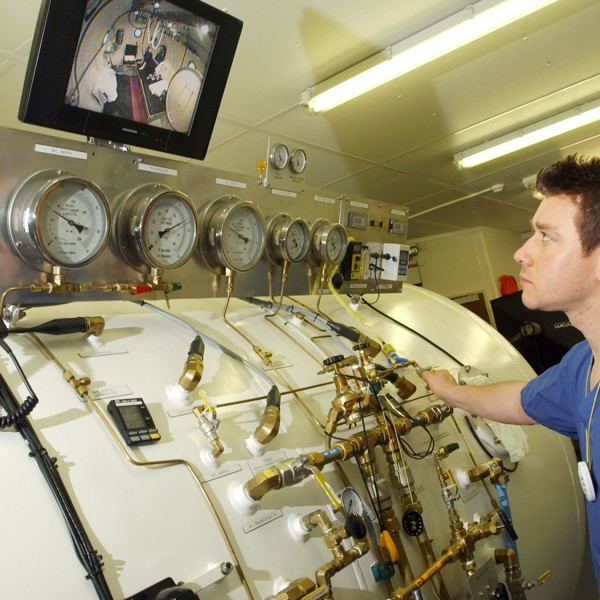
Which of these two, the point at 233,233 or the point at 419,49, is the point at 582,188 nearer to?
the point at 233,233

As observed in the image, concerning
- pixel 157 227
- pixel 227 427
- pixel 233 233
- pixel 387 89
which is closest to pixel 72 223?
pixel 157 227

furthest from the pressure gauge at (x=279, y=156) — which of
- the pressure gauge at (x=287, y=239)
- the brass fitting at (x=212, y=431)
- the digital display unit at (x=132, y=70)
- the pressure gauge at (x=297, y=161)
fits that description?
the brass fitting at (x=212, y=431)

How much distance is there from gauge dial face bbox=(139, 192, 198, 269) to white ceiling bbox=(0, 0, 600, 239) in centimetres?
125

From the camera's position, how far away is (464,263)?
756 cm

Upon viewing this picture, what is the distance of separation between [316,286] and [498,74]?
203 centimetres

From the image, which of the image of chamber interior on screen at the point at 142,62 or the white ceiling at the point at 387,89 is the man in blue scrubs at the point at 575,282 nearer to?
the image of chamber interior on screen at the point at 142,62

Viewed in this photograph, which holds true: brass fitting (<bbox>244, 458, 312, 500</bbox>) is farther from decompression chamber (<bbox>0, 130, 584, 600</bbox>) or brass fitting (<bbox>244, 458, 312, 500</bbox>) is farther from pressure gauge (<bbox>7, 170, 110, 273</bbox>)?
pressure gauge (<bbox>7, 170, 110, 273</bbox>)

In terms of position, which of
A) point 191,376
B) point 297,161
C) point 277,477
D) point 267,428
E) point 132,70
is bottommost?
point 277,477

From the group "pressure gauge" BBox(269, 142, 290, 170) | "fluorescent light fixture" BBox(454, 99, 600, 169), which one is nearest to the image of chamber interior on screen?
"pressure gauge" BBox(269, 142, 290, 170)

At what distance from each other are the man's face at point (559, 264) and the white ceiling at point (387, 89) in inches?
59.8

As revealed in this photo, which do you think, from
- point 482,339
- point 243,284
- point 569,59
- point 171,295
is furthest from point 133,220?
point 569,59

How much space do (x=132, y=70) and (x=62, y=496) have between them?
1.08 metres

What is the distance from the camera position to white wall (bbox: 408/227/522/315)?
24.2 ft

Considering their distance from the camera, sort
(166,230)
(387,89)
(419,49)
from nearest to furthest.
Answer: (166,230), (419,49), (387,89)
